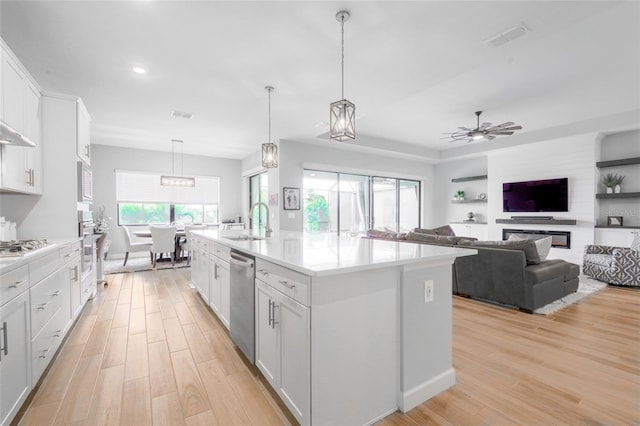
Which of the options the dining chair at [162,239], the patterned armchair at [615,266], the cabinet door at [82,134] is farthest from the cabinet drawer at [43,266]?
the patterned armchair at [615,266]

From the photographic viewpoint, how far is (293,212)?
6250 millimetres

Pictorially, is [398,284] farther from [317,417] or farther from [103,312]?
[103,312]

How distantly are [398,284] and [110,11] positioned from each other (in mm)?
2987

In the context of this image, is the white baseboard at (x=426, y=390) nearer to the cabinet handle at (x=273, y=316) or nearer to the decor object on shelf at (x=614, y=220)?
the cabinet handle at (x=273, y=316)

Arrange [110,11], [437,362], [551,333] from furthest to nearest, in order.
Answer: [551,333], [110,11], [437,362]

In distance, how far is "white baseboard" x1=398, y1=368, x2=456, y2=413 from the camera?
65.7 inches

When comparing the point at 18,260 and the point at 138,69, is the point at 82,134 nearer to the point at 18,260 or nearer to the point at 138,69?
the point at 138,69

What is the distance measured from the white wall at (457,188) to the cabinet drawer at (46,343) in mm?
8421

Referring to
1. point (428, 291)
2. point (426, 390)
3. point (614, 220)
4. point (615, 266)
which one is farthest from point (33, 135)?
point (614, 220)

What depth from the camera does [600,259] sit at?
4516 millimetres

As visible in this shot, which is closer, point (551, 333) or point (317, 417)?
point (317, 417)

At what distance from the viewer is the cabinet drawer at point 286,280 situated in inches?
55.7

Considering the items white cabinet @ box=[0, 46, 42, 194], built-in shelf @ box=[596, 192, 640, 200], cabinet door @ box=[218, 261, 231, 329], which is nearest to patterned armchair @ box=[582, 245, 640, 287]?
built-in shelf @ box=[596, 192, 640, 200]

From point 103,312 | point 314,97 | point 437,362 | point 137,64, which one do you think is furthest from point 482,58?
point 103,312
